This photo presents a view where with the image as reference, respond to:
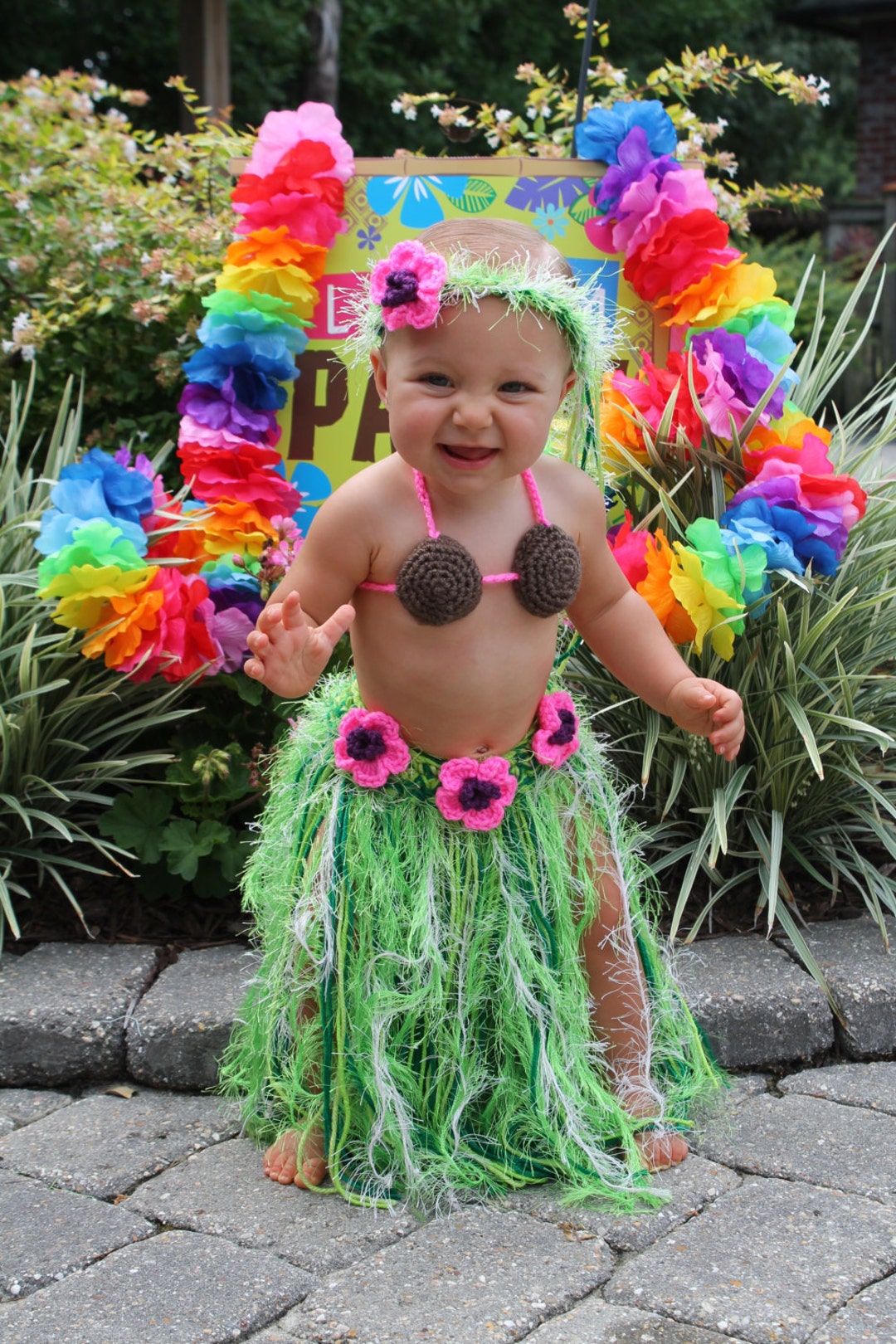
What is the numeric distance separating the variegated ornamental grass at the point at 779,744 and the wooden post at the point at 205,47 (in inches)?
301

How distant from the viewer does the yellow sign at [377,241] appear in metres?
3.14

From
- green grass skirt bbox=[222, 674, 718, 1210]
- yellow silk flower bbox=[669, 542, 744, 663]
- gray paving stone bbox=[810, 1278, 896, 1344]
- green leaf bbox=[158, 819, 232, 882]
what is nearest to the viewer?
gray paving stone bbox=[810, 1278, 896, 1344]

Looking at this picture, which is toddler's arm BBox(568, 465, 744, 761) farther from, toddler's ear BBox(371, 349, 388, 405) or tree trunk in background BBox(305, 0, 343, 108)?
tree trunk in background BBox(305, 0, 343, 108)

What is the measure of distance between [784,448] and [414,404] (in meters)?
1.16

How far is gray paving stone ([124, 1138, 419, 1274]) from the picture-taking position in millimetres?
1792

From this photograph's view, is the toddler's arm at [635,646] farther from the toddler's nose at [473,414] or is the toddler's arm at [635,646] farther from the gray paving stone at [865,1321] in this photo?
the gray paving stone at [865,1321]

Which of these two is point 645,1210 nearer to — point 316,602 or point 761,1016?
point 761,1016

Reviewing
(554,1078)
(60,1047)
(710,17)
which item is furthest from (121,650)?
(710,17)

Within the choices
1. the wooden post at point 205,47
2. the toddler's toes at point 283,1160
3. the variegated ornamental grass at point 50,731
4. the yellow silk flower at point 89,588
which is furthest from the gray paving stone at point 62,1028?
the wooden post at point 205,47

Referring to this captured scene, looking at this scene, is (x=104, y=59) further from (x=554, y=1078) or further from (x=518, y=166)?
(x=554, y=1078)

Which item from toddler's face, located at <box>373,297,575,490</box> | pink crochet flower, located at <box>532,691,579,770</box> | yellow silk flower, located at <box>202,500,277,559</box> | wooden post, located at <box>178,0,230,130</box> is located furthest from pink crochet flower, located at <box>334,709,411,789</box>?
wooden post, located at <box>178,0,230,130</box>

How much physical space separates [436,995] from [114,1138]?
24.2 inches

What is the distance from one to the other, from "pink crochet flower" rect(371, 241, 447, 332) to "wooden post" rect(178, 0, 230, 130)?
8282 millimetres

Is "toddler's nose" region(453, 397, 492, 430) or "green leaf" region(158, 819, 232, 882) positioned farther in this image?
"green leaf" region(158, 819, 232, 882)
